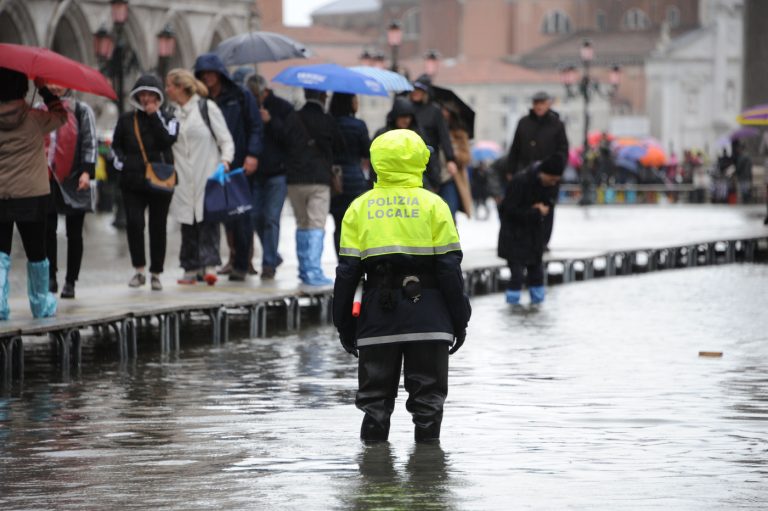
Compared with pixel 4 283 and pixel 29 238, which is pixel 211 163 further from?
pixel 4 283

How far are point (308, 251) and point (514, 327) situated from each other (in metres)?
1.96

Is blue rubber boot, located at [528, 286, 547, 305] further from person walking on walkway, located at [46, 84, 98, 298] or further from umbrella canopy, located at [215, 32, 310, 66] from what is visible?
person walking on walkway, located at [46, 84, 98, 298]

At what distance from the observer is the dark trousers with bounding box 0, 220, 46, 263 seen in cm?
1237

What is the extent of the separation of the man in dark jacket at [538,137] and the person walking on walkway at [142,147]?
5.16 metres

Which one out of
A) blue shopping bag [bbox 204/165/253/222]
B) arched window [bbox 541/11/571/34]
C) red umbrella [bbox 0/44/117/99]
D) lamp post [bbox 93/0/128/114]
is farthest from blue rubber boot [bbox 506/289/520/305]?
arched window [bbox 541/11/571/34]

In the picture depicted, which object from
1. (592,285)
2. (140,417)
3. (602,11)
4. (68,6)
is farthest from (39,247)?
(602,11)

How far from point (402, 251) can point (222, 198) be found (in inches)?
284

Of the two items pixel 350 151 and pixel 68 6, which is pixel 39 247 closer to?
pixel 350 151

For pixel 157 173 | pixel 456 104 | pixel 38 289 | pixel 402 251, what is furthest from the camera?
pixel 456 104

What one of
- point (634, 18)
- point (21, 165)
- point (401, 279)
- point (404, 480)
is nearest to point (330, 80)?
point (21, 165)

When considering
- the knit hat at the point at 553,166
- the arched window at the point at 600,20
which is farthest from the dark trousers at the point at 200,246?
the arched window at the point at 600,20

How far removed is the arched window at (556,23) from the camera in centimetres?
13688

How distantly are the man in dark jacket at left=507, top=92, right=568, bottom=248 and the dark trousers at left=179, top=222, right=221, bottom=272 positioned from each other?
4218mm

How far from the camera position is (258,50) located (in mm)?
17609
